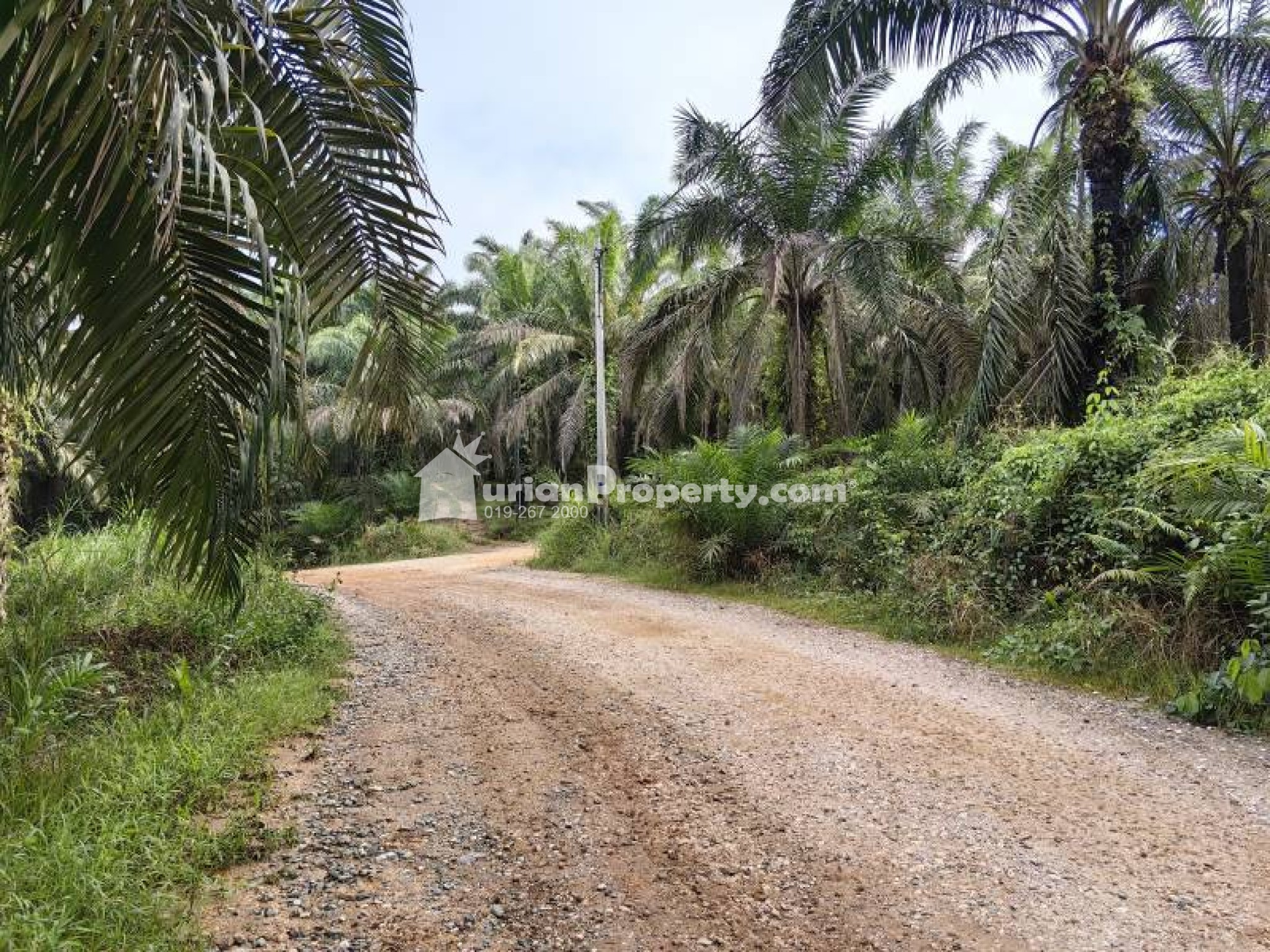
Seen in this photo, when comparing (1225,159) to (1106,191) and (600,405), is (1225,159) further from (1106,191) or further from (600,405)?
(600,405)

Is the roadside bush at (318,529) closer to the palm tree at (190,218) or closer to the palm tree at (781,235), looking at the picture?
the palm tree at (781,235)

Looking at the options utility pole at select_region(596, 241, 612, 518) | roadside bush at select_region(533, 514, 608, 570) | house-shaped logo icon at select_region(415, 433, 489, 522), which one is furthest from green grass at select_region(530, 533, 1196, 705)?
house-shaped logo icon at select_region(415, 433, 489, 522)

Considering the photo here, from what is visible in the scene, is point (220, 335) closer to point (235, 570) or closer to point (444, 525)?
point (235, 570)

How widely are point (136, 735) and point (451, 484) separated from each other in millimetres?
21393

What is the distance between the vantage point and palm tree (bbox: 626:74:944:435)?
1159 centimetres

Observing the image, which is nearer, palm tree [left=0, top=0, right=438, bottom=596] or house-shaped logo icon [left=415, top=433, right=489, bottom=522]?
palm tree [left=0, top=0, right=438, bottom=596]

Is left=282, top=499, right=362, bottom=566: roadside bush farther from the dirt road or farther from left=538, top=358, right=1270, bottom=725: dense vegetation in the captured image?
the dirt road

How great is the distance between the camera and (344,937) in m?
2.28

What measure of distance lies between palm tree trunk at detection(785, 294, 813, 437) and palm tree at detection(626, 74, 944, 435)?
0.02 meters

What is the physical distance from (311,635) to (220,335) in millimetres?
4321

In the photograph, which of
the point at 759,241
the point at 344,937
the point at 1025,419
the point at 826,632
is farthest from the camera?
the point at 759,241

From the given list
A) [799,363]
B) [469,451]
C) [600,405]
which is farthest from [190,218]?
[469,451]

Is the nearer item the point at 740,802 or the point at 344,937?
the point at 344,937

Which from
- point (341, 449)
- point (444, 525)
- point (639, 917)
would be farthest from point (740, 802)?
point (341, 449)
